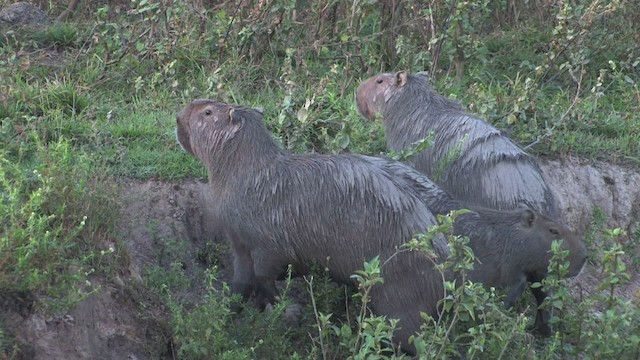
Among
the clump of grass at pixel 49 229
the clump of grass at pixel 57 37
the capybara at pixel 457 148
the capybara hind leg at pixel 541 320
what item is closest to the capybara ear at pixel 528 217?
the capybara at pixel 457 148

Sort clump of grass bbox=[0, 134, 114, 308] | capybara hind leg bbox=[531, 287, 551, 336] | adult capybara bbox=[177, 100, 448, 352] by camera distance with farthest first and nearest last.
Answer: capybara hind leg bbox=[531, 287, 551, 336] < adult capybara bbox=[177, 100, 448, 352] < clump of grass bbox=[0, 134, 114, 308]

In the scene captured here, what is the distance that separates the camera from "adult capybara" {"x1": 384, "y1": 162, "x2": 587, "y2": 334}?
6031mm

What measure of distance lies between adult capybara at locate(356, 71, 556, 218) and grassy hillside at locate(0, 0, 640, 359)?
0.73 ft

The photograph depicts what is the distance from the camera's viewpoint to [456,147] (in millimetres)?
6719

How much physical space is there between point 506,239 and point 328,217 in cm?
92

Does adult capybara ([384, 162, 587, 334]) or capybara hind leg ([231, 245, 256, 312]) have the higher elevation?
adult capybara ([384, 162, 587, 334])

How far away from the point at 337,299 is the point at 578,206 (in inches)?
94.8

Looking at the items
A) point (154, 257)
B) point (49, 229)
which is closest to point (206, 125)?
point (154, 257)

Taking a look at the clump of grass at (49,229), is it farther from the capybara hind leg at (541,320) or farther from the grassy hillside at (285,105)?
the capybara hind leg at (541,320)

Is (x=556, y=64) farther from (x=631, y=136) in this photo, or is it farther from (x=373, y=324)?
(x=373, y=324)

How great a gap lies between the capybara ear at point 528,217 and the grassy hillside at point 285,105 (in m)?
0.39

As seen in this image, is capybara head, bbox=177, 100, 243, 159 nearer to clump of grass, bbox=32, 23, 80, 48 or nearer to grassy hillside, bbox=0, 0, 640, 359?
grassy hillside, bbox=0, 0, 640, 359

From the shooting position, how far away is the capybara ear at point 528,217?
6.16m

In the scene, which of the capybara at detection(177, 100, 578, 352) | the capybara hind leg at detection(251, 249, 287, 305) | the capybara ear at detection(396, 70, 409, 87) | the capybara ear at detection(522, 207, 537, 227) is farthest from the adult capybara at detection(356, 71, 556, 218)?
the capybara hind leg at detection(251, 249, 287, 305)
